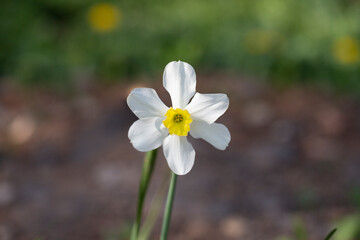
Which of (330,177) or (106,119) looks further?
(106,119)

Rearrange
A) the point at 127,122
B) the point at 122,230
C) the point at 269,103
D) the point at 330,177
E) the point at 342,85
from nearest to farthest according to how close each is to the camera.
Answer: the point at 122,230
the point at 330,177
the point at 127,122
the point at 269,103
the point at 342,85

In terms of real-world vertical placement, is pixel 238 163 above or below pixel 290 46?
below

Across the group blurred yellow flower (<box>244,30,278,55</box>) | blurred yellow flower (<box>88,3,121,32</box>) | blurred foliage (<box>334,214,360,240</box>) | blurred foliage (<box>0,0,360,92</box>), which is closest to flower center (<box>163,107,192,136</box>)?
blurred foliage (<box>334,214,360,240</box>)

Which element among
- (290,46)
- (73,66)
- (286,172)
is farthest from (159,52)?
(286,172)

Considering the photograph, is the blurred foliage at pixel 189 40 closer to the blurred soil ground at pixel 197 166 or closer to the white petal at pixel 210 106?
the blurred soil ground at pixel 197 166

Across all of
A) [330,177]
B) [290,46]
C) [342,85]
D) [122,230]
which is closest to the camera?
[122,230]

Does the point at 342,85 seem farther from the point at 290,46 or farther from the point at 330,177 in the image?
the point at 330,177

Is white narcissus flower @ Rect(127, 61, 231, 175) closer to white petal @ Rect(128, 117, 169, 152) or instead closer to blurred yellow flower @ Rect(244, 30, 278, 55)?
white petal @ Rect(128, 117, 169, 152)
